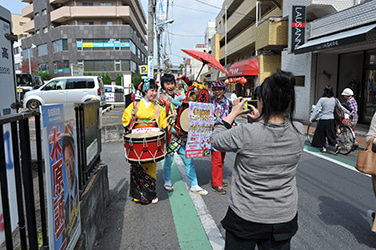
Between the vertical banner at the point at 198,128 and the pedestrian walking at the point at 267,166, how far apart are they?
226 cm

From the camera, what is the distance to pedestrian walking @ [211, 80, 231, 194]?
14.6 feet

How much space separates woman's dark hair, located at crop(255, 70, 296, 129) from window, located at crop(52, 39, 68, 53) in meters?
50.9

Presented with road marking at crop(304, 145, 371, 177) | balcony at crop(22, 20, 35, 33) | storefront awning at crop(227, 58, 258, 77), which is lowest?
road marking at crop(304, 145, 371, 177)

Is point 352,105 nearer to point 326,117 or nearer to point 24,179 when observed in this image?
point 326,117

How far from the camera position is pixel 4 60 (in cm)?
375

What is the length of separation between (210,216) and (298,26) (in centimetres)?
1260

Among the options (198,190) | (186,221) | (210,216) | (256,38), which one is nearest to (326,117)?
(198,190)

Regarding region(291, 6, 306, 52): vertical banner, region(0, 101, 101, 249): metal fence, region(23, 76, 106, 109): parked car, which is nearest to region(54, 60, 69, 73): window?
region(23, 76, 106, 109): parked car

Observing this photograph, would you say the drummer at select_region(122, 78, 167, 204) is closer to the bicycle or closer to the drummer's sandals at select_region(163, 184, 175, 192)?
the drummer's sandals at select_region(163, 184, 175, 192)

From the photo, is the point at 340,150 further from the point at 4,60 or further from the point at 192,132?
the point at 4,60

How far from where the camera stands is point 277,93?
1.71m

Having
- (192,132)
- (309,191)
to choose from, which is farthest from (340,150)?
→ (192,132)

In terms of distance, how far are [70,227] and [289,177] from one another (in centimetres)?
164

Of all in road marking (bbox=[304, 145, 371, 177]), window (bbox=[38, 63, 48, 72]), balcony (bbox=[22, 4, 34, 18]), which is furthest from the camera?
balcony (bbox=[22, 4, 34, 18])
